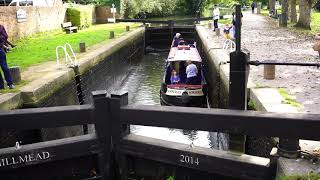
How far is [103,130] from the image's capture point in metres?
5.00

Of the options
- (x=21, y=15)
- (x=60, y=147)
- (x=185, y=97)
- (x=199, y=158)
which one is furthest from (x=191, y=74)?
(x=21, y=15)

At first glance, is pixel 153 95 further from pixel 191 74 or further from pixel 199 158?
pixel 199 158

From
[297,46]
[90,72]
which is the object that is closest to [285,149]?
[90,72]

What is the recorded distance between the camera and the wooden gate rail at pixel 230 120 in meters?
4.05

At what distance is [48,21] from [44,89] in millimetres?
16626

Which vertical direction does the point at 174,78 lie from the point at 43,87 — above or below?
below

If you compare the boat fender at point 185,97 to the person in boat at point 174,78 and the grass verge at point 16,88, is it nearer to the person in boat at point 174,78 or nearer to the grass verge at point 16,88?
the person in boat at point 174,78

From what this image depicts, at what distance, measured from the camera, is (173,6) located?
4569 centimetres

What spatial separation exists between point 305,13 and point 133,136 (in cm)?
2001

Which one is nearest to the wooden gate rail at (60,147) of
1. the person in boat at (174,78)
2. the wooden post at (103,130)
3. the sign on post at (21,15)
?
the wooden post at (103,130)

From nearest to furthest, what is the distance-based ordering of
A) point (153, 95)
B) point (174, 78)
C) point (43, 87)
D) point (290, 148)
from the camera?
1. point (290, 148)
2. point (43, 87)
3. point (174, 78)
4. point (153, 95)

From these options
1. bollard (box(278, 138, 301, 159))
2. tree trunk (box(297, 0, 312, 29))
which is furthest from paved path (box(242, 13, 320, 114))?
tree trunk (box(297, 0, 312, 29))

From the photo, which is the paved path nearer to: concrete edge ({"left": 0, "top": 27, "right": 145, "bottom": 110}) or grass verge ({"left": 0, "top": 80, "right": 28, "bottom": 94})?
concrete edge ({"left": 0, "top": 27, "right": 145, "bottom": 110})

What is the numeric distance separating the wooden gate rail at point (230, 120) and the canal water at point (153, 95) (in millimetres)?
776
